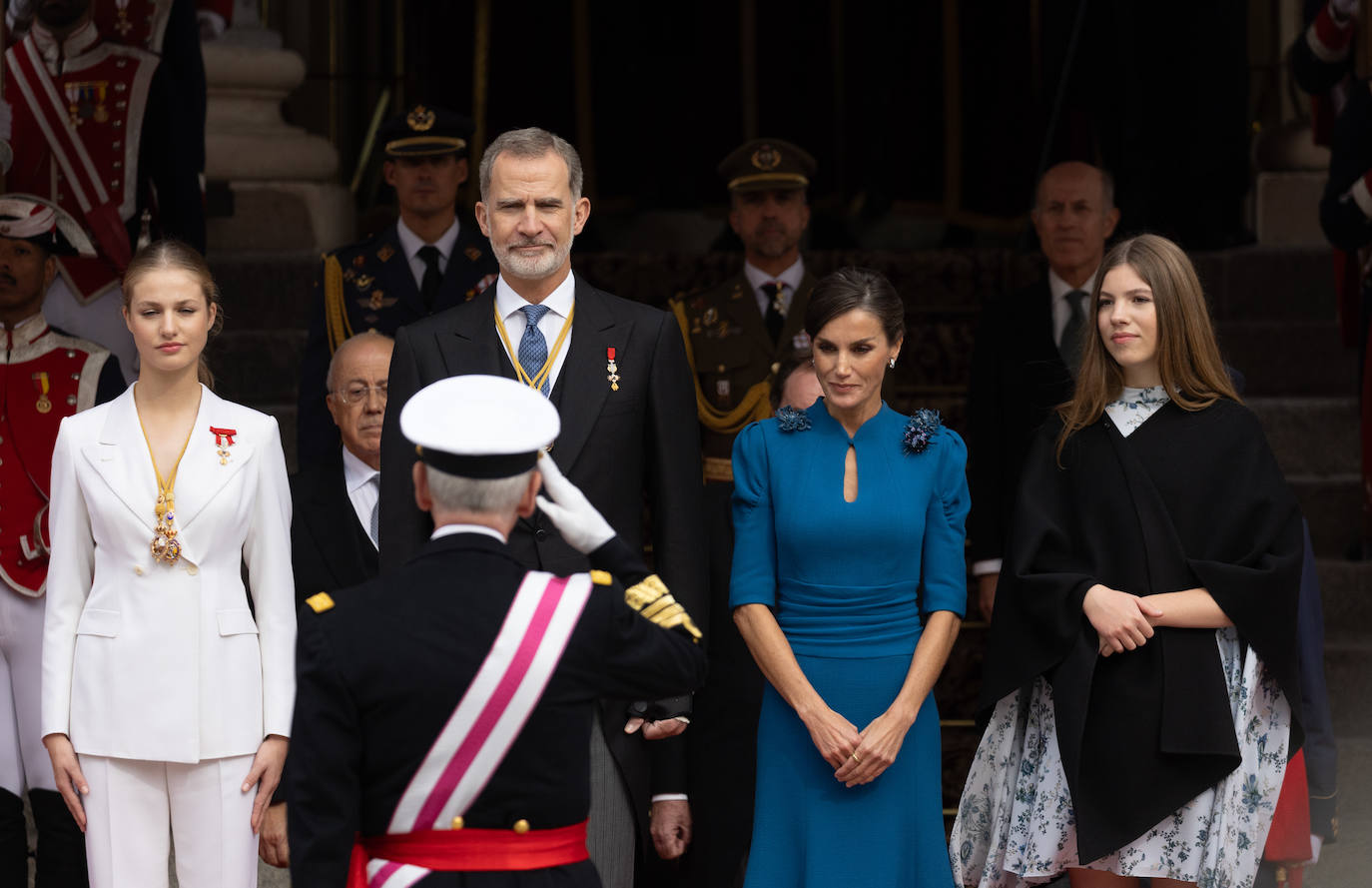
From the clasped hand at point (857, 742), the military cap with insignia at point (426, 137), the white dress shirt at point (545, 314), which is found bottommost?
the clasped hand at point (857, 742)

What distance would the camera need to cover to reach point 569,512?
7.60 ft

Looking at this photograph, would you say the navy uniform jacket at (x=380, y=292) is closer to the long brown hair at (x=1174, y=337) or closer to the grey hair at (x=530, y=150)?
the grey hair at (x=530, y=150)

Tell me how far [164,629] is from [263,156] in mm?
4166

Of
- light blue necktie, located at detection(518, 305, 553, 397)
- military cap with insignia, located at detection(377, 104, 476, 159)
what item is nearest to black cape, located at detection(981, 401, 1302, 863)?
light blue necktie, located at detection(518, 305, 553, 397)

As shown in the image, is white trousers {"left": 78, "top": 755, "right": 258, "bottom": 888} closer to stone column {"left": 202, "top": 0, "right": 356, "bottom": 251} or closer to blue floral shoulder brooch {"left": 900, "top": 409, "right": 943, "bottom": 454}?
blue floral shoulder brooch {"left": 900, "top": 409, "right": 943, "bottom": 454}

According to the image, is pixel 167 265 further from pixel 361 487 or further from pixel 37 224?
pixel 37 224

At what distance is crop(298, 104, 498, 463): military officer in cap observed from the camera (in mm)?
4660

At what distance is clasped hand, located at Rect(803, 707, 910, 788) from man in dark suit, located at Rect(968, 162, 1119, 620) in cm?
126

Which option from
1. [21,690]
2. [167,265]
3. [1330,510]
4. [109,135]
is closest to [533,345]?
[167,265]

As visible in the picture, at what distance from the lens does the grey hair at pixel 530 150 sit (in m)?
3.03

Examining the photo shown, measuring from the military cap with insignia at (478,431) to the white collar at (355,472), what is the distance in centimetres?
143

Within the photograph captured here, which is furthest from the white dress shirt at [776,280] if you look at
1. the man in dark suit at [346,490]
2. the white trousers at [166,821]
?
the white trousers at [166,821]

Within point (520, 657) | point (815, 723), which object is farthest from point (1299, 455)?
point (520, 657)

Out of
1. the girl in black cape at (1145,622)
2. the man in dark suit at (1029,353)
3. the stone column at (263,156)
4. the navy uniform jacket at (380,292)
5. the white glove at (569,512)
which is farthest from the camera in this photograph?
the stone column at (263,156)
